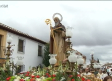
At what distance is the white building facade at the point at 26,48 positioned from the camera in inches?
595

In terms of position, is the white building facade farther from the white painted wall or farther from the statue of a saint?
the statue of a saint

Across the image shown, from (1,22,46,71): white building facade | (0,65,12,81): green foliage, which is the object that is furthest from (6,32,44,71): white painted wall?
(0,65,12,81): green foliage

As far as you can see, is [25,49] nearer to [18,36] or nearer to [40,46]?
[18,36]

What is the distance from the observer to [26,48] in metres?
16.8

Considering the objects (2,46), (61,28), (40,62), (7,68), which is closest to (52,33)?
(61,28)

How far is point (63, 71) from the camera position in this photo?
4750 mm

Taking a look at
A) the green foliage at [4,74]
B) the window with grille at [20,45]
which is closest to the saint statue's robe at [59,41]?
the green foliage at [4,74]

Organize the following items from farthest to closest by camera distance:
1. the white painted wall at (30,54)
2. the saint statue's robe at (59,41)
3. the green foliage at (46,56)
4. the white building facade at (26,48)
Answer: the green foliage at (46,56) < the white painted wall at (30,54) < the white building facade at (26,48) < the saint statue's robe at (59,41)

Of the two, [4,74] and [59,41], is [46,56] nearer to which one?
[59,41]

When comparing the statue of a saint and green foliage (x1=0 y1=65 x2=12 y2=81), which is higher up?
the statue of a saint

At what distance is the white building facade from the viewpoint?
1512 centimetres

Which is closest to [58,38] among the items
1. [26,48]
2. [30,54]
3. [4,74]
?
[4,74]

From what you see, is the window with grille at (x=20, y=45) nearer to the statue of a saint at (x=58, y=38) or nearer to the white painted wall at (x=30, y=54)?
the white painted wall at (x=30, y=54)

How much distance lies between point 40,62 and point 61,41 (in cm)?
1080
